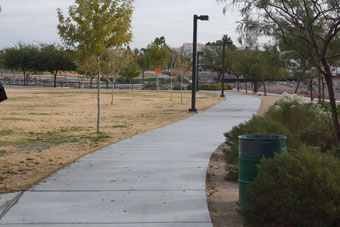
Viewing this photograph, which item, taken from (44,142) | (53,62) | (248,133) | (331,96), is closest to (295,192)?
(248,133)

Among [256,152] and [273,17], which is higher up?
[273,17]

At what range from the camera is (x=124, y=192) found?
752 centimetres

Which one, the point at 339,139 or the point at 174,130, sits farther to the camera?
the point at 174,130

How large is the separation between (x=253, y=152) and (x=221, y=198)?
1376mm

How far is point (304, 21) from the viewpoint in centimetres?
1087

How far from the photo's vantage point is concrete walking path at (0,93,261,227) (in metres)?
6.14

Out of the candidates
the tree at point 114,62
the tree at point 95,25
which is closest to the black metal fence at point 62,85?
the tree at point 114,62

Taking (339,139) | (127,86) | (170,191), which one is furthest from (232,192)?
(127,86)

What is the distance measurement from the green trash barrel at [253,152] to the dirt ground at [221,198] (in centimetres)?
30

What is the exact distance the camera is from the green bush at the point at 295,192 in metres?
5.14

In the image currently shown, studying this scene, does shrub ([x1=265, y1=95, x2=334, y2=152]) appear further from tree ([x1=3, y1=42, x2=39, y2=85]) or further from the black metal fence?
tree ([x1=3, y1=42, x2=39, y2=85])

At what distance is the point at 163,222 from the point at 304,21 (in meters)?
6.53

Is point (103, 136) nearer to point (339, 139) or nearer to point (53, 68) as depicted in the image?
point (339, 139)

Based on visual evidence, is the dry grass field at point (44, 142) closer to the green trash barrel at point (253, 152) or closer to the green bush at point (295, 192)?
the green trash barrel at point (253, 152)
